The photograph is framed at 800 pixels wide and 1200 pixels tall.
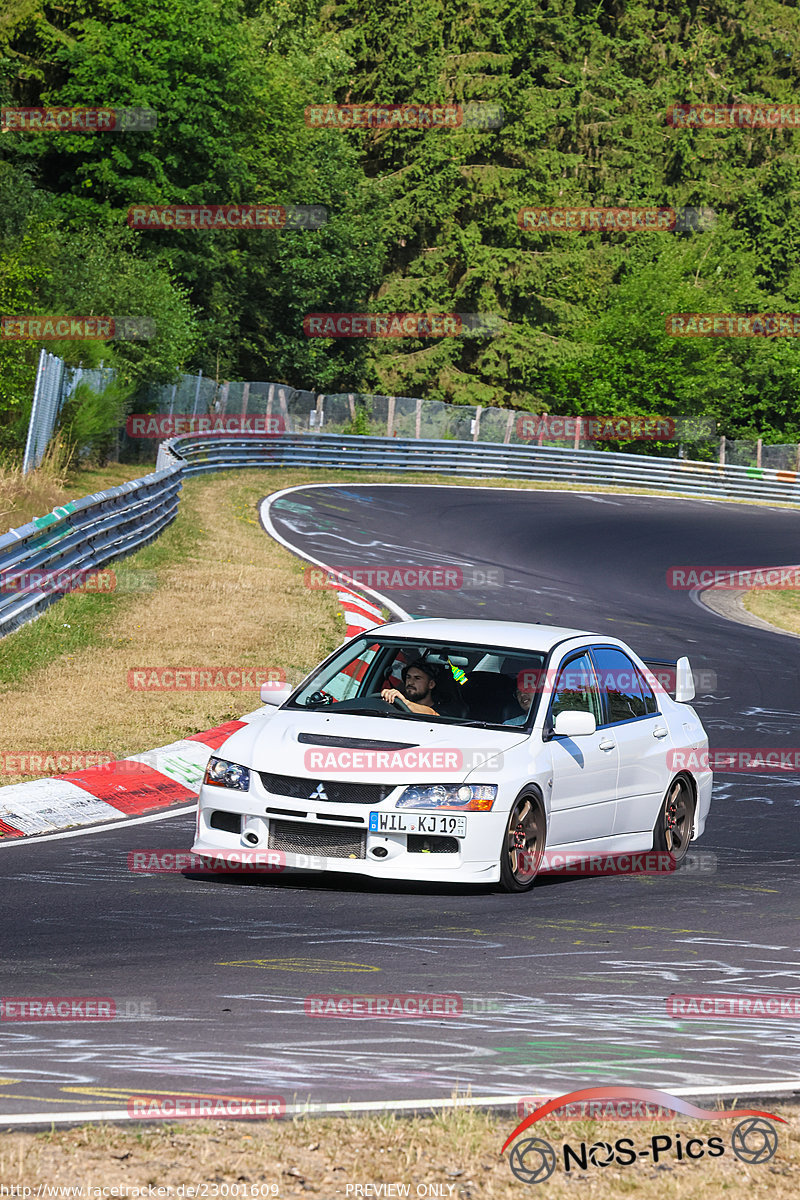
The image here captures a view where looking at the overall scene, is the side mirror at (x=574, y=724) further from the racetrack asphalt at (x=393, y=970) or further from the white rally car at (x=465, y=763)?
the racetrack asphalt at (x=393, y=970)

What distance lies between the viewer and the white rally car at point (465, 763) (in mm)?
8758

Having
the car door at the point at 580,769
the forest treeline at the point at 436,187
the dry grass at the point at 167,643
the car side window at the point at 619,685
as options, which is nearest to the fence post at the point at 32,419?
the dry grass at the point at 167,643

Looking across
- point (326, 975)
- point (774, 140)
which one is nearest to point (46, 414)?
point (326, 975)

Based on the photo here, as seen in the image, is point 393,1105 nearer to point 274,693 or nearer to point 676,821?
point 274,693

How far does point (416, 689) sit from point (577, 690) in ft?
3.29

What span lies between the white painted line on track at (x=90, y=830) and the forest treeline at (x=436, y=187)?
97.7 ft

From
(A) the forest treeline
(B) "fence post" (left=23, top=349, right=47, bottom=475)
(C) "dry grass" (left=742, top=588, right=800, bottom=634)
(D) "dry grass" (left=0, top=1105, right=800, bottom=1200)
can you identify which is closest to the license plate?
(D) "dry grass" (left=0, top=1105, right=800, bottom=1200)

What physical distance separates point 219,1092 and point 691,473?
157 ft

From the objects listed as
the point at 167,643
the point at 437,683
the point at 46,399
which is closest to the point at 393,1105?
the point at 437,683

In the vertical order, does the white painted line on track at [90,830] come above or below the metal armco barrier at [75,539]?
below

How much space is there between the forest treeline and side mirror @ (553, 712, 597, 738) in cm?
3196

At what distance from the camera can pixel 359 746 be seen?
8992 millimetres

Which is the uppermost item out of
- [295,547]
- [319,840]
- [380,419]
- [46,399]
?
[46,399]

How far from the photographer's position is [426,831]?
874 centimetres
